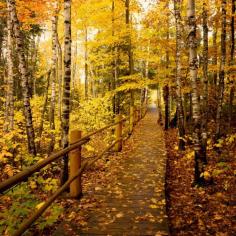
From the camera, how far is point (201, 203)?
6.95 metres

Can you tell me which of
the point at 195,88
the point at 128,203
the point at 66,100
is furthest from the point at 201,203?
the point at 66,100

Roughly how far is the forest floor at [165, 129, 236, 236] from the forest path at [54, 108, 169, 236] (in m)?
0.37

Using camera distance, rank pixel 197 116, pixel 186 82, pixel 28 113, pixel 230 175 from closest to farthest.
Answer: pixel 197 116
pixel 230 175
pixel 28 113
pixel 186 82

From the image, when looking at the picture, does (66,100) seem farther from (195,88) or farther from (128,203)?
(195,88)

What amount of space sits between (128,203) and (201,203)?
176cm

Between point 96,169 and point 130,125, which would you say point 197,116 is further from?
point 130,125

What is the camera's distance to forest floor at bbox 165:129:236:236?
571 centimetres

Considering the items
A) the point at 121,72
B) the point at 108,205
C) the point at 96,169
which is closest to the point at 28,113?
the point at 96,169

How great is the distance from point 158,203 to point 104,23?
1681 cm

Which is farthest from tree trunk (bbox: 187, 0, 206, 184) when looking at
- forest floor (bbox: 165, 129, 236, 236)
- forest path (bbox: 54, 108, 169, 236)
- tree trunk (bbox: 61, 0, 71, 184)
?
tree trunk (bbox: 61, 0, 71, 184)

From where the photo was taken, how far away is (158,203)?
6199 mm

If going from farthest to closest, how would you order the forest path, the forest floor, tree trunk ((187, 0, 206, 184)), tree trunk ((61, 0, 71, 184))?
1. tree trunk ((187, 0, 206, 184))
2. tree trunk ((61, 0, 71, 184))
3. the forest floor
4. the forest path

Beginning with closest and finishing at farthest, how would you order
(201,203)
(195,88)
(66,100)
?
(201,203)
(66,100)
(195,88)

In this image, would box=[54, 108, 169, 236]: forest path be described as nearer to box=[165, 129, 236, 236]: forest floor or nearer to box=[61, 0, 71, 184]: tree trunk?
box=[165, 129, 236, 236]: forest floor
